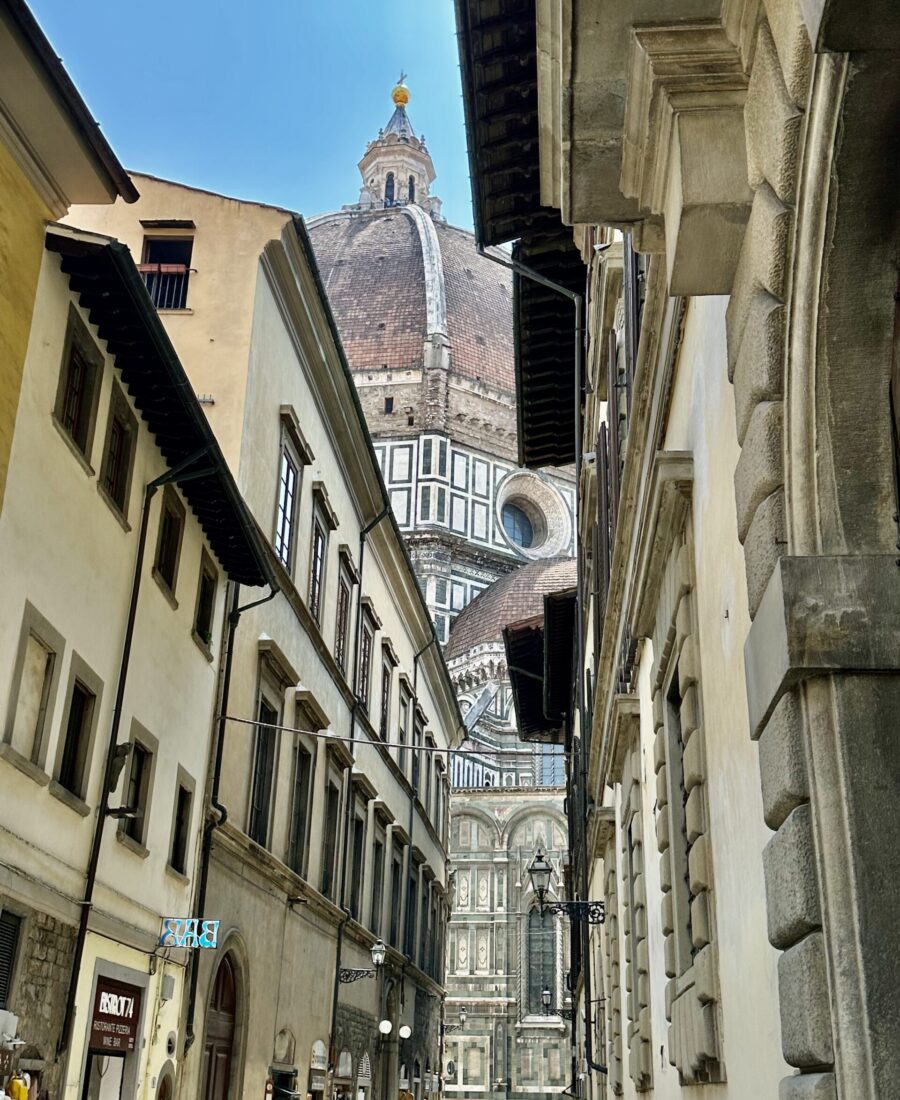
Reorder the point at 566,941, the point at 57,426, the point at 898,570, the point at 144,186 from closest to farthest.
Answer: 1. the point at 898,570
2. the point at 57,426
3. the point at 144,186
4. the point at 566,941

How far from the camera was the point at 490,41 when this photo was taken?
12.6 meters

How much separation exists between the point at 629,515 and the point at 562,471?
213ft

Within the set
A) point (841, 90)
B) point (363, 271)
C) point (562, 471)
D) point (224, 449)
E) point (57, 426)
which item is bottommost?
point (841, 90)

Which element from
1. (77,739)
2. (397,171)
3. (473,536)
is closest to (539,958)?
(473,536)

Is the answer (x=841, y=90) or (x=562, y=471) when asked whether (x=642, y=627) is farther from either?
(x=562, y=471)

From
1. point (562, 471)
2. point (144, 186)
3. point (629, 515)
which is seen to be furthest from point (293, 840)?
point (562, 471)

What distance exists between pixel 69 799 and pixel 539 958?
1873 inches

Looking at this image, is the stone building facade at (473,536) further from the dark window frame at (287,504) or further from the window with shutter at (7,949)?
the window with shutter at (7,949)

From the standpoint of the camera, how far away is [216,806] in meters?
15.6

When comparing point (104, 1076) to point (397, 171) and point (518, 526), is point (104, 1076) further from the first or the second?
point (397, 171)

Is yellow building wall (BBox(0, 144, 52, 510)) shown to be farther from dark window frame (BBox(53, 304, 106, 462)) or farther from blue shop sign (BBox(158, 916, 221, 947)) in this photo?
blue shop sign (BBox(158, 916, 221, 947))

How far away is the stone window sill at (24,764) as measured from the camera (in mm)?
9805

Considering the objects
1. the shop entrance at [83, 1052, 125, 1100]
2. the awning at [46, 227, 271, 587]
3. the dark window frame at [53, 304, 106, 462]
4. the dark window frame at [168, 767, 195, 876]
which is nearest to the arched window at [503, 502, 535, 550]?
the awning at [46, 227, 271, 587]

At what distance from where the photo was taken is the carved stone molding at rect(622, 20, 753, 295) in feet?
14.9
